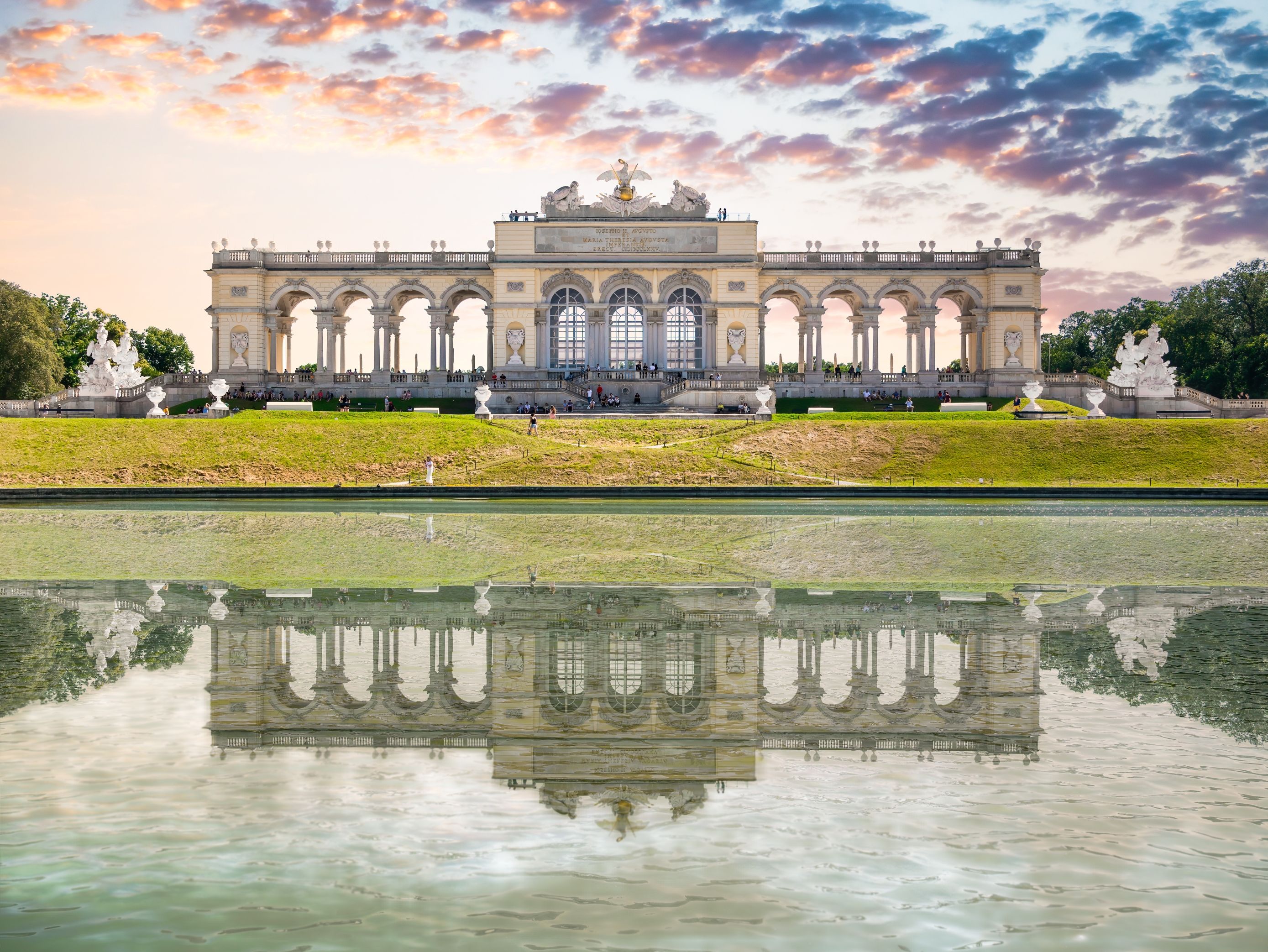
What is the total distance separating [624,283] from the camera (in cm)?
6919

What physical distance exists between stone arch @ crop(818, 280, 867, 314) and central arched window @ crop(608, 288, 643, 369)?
11.5 metres

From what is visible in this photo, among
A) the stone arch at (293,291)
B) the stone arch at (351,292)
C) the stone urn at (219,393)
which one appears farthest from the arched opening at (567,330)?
the stone urn at (219,393)

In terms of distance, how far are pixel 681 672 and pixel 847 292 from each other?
6302 cm

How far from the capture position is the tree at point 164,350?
99.6 m

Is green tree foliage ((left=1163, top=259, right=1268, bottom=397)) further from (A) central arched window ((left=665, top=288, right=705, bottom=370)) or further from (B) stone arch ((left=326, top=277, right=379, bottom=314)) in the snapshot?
(B) stone arch ((left=326, top=277, right=379, bottom=314))

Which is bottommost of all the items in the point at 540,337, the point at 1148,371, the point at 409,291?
the point at 1148,371

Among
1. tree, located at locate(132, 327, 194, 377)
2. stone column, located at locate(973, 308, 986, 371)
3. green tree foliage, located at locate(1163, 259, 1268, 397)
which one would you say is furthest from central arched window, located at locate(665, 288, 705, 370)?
tree, located at locate(132, 327, 194, 377)

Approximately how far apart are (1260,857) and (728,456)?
36.7m

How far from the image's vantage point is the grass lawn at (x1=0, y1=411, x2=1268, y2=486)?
4047 cm

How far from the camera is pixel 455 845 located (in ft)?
21.0

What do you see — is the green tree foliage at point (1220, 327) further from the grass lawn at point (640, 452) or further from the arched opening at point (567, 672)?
the arched opening at point (567, 672)

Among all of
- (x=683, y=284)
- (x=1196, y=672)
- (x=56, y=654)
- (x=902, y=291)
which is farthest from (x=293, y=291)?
(x=1196, y=672)

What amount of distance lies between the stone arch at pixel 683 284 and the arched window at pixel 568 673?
2290 inches

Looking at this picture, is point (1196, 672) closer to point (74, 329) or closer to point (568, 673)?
point (568, 673)
